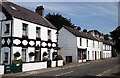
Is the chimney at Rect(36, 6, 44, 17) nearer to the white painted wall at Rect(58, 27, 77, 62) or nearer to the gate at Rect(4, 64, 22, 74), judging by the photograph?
the white painted wall at Rect(58, 27, 77, 62)

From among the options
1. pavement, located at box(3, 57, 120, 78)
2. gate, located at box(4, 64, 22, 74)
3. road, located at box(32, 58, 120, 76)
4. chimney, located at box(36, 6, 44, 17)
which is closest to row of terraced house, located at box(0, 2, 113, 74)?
chimney, located at box(36, 6, 44, 17)

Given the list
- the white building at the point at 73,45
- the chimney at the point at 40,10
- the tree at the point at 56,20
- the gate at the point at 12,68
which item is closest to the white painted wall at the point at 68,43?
the white building at the point at 73,45

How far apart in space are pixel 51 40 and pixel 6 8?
31.7ft

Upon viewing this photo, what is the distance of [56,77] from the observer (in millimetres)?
12523

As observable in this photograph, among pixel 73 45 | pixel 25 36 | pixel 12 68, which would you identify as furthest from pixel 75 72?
pixel 73 45

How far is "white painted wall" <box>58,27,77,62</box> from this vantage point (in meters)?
32.2

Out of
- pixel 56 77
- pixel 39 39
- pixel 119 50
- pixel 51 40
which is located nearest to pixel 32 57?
pixel 39 39

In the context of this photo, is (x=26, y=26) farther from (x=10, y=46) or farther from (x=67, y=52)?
(x=67, y=52)

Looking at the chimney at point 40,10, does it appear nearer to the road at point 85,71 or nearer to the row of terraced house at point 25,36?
the row of terraced house at point 25,36

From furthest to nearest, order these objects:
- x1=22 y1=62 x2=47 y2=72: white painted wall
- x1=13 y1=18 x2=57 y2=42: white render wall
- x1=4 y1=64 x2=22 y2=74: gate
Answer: x1=13 y1=18 x2=57 y2=42: white render wall, x1=22 y1=62 x2=47 y2=72: white painted wall, x1=4 y1=64 x2=22 y2=74: gate

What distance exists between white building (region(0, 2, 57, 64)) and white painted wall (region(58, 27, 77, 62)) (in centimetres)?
988

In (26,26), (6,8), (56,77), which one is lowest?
(56,77)

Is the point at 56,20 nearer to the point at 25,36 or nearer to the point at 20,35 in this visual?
the point at 25,36

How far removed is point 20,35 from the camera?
18891 millimetres
